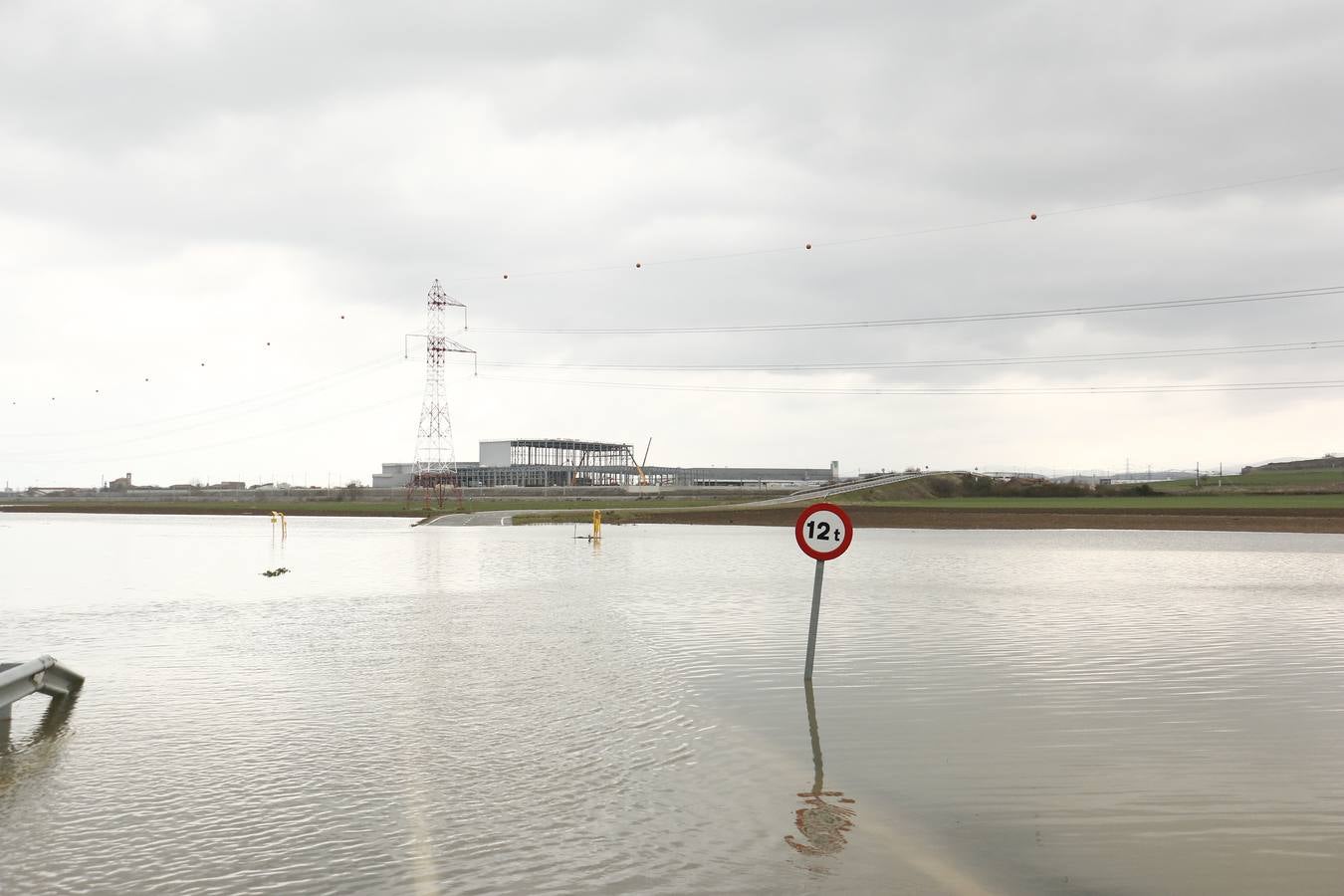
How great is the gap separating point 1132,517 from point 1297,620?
66174 millimetres

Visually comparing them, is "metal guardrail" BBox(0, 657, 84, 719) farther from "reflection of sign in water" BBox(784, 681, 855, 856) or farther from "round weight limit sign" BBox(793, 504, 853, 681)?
"round weight limit sign" BBox(793, 504, 853, 681)

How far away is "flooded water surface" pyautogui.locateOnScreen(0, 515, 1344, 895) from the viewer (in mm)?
7418

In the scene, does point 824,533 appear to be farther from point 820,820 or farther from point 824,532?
point 820,820

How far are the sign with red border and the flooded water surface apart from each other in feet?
6.66

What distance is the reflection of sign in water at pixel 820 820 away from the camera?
309 inches

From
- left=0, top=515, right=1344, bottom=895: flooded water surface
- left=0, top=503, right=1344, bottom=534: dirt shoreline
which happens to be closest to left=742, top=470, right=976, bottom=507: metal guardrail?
left=0, top=503, right=1344, bottom=534: dirt shoreline

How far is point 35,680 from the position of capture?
1211cm

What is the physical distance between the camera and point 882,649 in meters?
18.3

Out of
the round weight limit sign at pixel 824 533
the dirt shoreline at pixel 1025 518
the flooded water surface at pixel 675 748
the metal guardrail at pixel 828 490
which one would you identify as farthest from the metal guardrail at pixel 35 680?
the metal guardrail at pixel 828 490

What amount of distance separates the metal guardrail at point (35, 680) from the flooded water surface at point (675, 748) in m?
0.34

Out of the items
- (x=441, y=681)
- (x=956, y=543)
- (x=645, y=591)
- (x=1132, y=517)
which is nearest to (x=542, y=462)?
(x=1132, y=517)

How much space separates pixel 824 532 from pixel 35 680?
37.4ft

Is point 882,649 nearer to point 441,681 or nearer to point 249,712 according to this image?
point 441,681

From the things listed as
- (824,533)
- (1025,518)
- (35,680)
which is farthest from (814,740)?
(1025,518)
